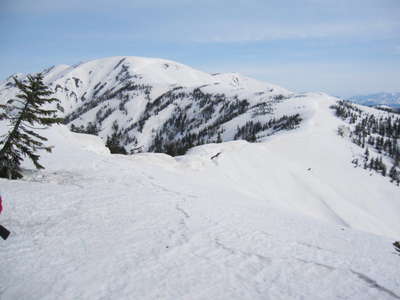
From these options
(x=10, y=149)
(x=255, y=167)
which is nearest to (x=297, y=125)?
(x=255, y=167)

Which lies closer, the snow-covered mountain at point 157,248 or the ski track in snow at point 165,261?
the ski track in snow at point 165,261

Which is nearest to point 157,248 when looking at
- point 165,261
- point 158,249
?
point 158,249

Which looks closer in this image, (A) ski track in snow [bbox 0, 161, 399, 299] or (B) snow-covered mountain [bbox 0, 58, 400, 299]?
(A) ski track in snow [bbox 0, 161, 399, 299]

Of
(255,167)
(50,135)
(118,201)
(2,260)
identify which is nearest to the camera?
(2,260)

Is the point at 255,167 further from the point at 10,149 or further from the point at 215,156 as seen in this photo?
the point at 10,149

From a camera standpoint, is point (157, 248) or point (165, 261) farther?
point (157, 248)

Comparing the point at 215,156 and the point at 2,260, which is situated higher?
the point at 2,260

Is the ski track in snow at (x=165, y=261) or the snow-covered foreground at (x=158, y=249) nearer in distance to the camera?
the ski track in snow at (x=165, y=261)

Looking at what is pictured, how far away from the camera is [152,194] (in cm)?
1703

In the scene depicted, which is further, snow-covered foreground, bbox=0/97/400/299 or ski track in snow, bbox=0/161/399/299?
snow-covered foreground, bbox=0/97/400/299

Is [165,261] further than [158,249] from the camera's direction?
No

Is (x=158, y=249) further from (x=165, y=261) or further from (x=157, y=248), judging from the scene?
(x=165, y=261)

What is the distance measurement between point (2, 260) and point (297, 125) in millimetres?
191620

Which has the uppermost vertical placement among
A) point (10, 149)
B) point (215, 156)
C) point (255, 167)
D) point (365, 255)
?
point (10, 149)
